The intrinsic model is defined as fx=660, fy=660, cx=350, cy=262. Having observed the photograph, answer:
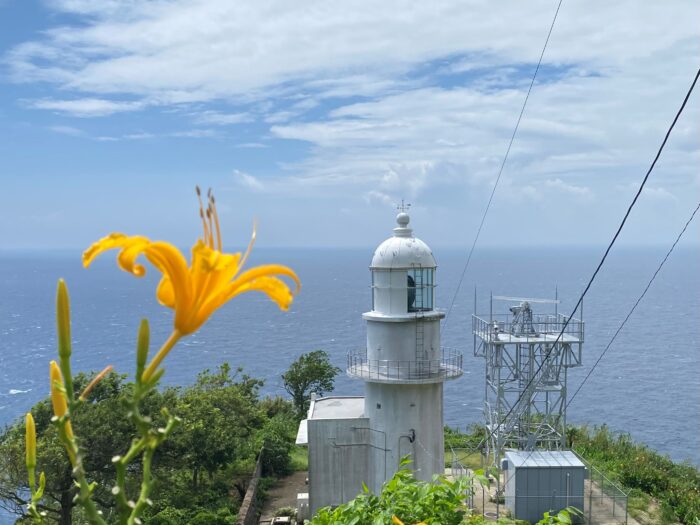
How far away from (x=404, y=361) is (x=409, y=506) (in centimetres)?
1581

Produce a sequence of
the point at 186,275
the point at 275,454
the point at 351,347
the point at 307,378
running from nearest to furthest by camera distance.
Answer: the point at 186,275 < the point at 275,454 < the point at 307,378 < the point at 351,347

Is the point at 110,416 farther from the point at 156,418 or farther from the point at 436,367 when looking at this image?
the point at 436,367

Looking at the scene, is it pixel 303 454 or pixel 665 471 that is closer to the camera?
pixel 665 471

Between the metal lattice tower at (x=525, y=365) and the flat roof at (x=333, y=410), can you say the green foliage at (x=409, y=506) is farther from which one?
the metal lattice tower at (x=525, y=365)

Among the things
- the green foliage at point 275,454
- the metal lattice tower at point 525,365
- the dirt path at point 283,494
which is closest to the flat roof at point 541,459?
the metal lattice tower at point 525,365

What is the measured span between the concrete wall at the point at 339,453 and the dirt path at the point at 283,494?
10.7 feet

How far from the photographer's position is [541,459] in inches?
887

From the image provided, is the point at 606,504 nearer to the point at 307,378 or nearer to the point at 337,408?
the point at 337,408

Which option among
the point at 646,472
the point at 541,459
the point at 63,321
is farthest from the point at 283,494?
the point at 63,321

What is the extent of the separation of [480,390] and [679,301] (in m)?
104

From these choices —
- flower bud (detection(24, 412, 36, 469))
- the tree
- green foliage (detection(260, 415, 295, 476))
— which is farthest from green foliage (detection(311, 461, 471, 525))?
the tree

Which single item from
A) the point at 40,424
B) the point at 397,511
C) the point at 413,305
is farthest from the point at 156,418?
the point at 397,511

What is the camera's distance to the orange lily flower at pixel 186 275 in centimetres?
197

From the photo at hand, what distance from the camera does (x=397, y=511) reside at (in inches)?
192
